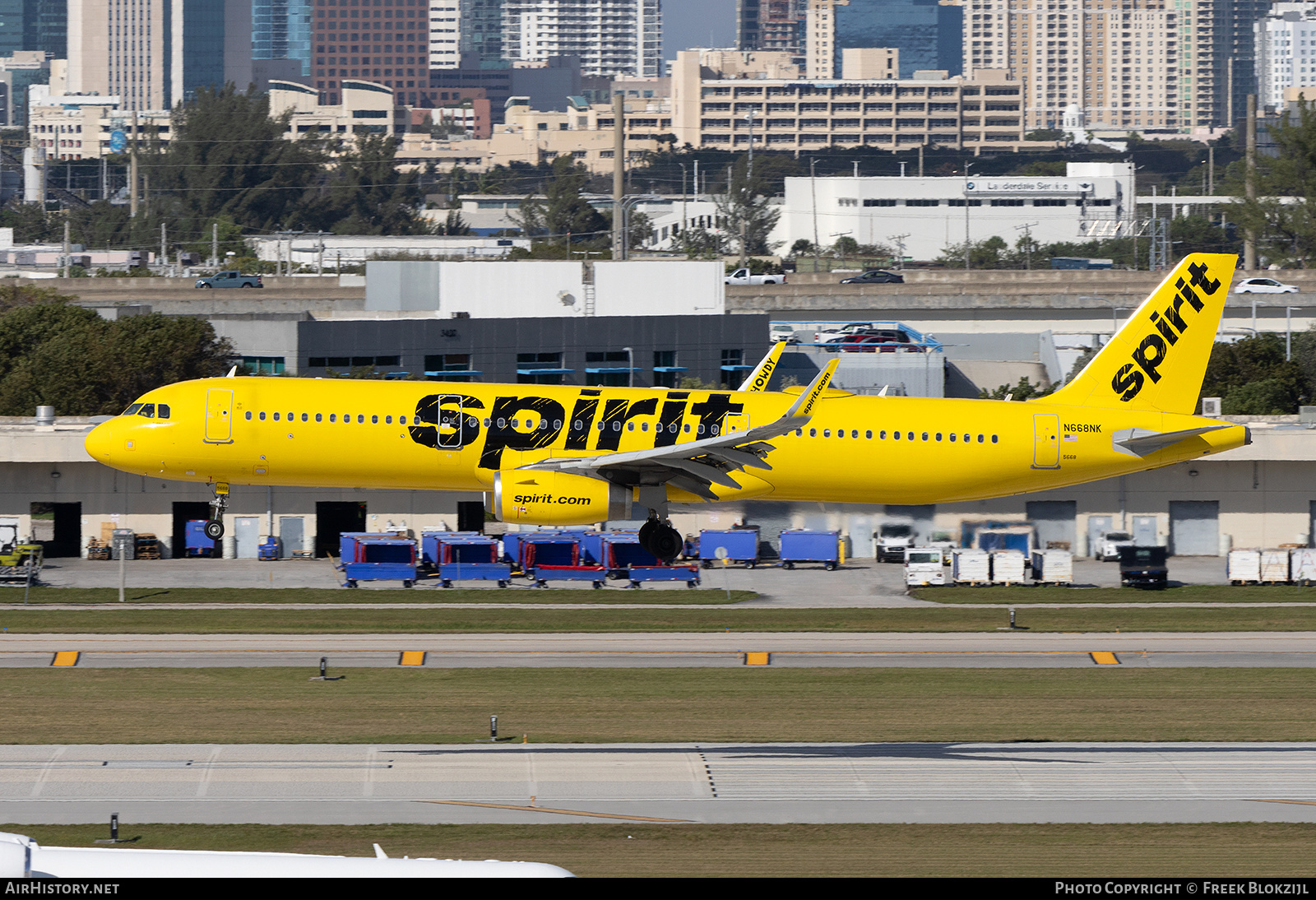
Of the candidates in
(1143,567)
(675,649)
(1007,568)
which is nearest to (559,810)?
(675,649)

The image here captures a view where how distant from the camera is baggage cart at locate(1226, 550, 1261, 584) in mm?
98875

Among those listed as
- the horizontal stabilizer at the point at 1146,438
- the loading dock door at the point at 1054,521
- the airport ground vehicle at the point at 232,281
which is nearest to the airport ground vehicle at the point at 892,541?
the loading dock door at the point at 1054,521

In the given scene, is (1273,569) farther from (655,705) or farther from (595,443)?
(595,443)

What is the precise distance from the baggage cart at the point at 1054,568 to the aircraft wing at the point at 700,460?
54150mm

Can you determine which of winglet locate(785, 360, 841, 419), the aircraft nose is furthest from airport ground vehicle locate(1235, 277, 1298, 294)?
the aircraft nose

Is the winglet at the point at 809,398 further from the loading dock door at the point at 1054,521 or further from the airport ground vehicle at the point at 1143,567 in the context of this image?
the loading dock door at the point at 1054,521

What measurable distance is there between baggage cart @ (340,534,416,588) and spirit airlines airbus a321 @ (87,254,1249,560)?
162ft

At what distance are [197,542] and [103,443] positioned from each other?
2258 inches

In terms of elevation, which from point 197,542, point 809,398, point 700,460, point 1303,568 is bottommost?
point 1303,568

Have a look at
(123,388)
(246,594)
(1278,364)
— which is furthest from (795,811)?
(1278,364)

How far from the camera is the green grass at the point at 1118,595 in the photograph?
94750 mm

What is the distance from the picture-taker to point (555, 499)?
46281 mm

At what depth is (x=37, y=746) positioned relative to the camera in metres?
61.7

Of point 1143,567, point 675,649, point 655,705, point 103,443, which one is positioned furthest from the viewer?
point 1143,567
